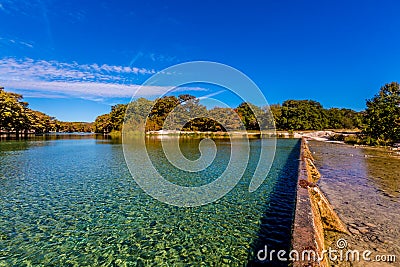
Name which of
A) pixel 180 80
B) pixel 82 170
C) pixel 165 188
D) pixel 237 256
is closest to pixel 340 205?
pixel 237 256

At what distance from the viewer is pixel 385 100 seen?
35.3 metres

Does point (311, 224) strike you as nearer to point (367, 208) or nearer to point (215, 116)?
point (367, 208)

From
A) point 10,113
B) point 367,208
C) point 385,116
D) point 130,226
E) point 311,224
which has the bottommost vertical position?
point 130,226

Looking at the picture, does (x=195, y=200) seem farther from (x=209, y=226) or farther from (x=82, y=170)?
(x=82, y=170)

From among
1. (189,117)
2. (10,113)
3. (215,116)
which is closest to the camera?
(10,113)

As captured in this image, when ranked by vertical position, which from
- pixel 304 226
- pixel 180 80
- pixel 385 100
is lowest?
pixel 304 226

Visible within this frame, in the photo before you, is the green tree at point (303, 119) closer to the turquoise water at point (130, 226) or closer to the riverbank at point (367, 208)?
the riverbank at point (367, 208)

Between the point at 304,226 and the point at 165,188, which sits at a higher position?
the point at 304,226

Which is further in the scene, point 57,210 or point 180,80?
point 180,80

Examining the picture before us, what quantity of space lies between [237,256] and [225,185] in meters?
6.28

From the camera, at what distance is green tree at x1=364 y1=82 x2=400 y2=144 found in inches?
1267

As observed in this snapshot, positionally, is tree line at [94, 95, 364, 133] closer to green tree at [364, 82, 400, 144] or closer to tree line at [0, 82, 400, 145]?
tree line at [0, 82, 400, 145]

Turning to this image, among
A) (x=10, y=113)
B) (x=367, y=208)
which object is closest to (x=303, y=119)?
(x=367, y=208)

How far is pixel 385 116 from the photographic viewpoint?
108 ft
